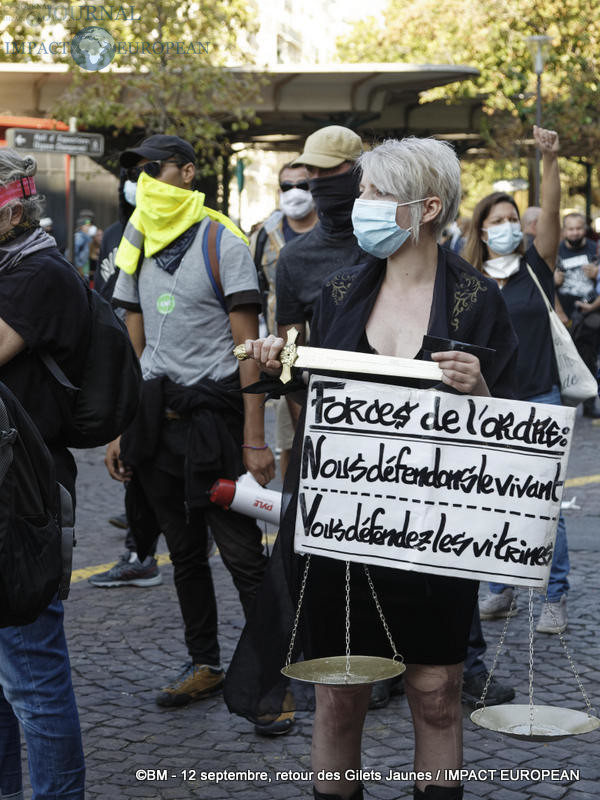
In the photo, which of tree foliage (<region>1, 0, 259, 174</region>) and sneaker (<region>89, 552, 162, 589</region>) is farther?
tree foliage (<region>1, 0, 259, 174</region>)

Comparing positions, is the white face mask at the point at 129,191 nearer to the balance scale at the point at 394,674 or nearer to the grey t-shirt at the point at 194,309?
the grey t-shirt at the point at 194,309

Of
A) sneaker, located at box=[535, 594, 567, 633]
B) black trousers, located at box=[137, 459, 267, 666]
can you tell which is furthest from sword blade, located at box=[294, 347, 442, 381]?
sneaker, located at box=[535, 594, 567, 633]

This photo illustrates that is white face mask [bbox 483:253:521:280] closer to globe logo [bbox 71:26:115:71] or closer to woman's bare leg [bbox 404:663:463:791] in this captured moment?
woman's bare leg [bbox 404:663:463:791]

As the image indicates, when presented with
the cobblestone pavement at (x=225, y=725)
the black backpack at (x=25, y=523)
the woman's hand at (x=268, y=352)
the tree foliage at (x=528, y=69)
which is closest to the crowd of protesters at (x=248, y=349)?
the woman's hand at (x=268, y=352)

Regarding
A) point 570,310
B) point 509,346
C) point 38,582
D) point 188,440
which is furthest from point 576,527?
point 570,310

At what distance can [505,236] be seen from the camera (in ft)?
18.1

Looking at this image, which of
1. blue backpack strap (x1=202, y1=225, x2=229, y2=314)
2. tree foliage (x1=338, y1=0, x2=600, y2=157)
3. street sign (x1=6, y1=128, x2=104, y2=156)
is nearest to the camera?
blue backpack strap (x1=202, y1=225, x2=229, y2=314)

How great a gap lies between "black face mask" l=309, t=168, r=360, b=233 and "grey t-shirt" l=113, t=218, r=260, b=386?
19.3 inches

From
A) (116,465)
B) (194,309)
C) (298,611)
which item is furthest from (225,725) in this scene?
(298,611)

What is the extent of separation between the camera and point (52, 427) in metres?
3.12

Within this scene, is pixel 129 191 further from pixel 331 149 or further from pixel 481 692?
pixel 481 692

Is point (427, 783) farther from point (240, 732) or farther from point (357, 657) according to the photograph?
point (240, 732)

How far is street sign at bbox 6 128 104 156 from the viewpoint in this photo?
41.7 ft

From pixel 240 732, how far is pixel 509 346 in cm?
201
